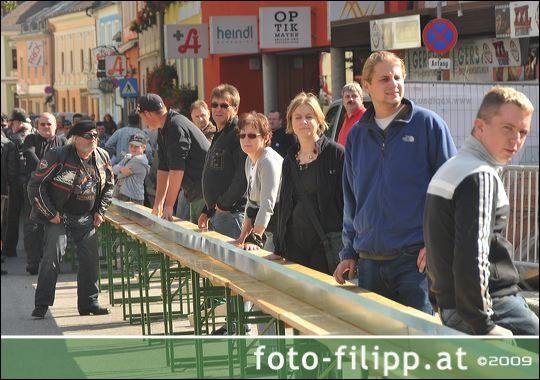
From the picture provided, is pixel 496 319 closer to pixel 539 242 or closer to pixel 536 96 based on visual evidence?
pixel 539 242

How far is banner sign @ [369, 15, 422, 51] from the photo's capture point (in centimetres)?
2473

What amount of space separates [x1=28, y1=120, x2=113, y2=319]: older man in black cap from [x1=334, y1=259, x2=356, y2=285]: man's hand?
261 inches

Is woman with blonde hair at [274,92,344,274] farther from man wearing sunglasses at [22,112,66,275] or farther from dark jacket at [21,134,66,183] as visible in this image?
dark jacket at [21,134,66,183]

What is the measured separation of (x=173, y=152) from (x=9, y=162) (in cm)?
758

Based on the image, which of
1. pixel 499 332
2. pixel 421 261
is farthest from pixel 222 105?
pixel 499 332

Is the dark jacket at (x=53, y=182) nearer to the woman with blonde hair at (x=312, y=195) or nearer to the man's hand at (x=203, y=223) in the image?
the man's hand at (x=203, y=223)

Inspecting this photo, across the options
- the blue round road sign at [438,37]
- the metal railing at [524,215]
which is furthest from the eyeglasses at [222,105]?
the blue round road sign at [438,37]

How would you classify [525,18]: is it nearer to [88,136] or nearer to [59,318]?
[88,136]

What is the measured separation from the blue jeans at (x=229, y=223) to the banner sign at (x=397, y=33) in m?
13.3

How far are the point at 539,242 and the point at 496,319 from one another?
9.15 m

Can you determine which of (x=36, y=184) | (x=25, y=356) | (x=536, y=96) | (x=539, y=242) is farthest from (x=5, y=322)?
(x=536, y=96)

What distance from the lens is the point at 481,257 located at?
539 centimetres

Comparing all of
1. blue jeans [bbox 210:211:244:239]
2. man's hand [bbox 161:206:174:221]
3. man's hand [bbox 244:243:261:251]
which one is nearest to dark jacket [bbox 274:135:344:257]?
man's hand [bbox 244:243:261:251]

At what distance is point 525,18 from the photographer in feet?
69.6
